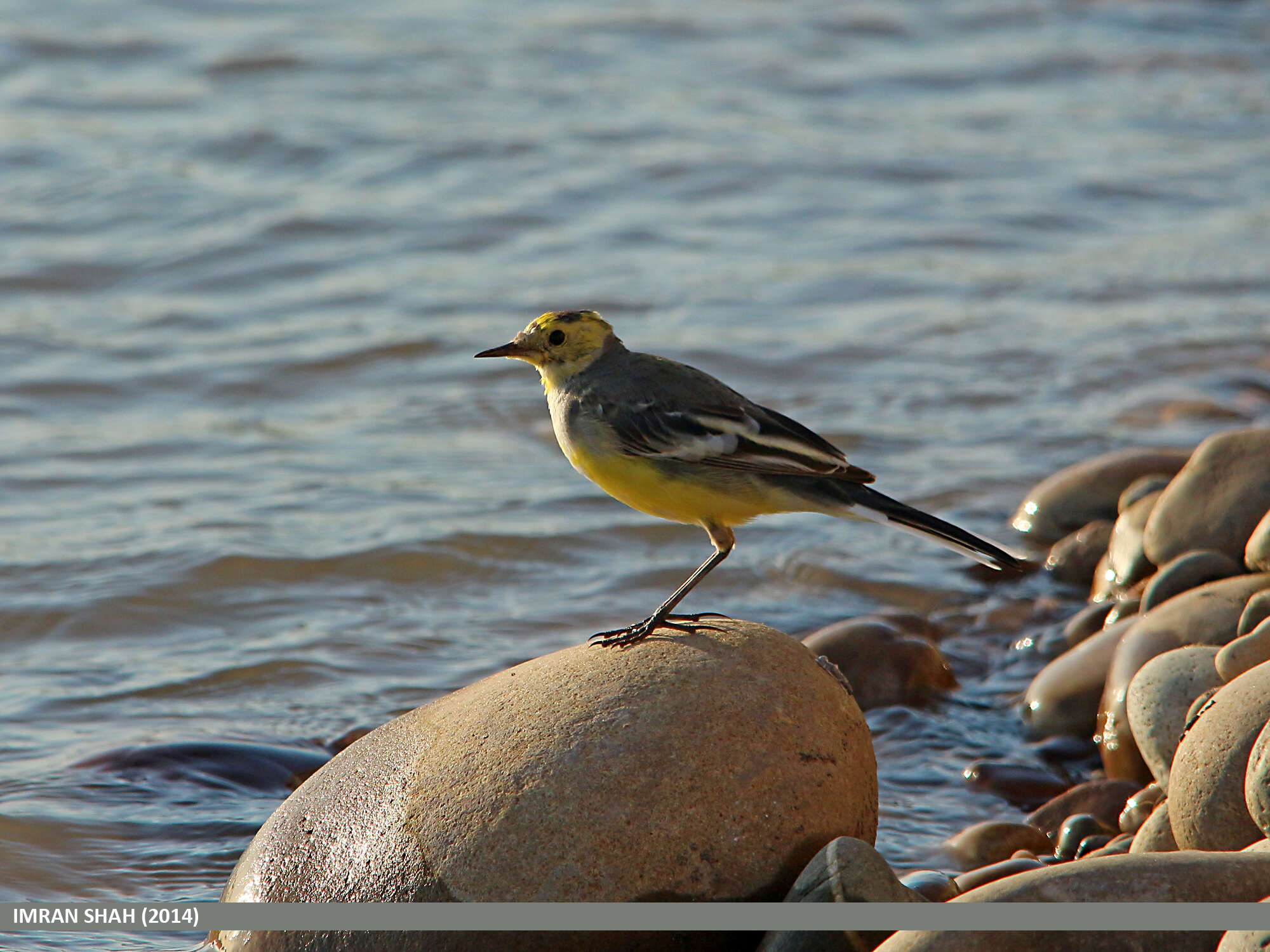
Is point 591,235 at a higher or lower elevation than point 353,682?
higher

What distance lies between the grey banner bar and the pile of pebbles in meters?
0.04

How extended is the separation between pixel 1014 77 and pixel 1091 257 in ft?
19.6

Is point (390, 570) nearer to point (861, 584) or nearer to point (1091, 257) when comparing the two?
point (861, 584)

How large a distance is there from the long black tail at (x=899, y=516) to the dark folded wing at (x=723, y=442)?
0.18ft

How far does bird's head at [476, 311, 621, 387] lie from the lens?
20.3 ft

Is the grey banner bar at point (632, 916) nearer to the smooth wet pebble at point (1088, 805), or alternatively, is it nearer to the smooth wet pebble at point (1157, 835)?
the smooth wet pebble at point (1157, 835)

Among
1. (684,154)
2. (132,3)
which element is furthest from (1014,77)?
(132,3)

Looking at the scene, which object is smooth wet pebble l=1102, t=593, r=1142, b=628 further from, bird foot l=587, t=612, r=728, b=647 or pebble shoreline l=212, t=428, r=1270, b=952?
bird foot l=587, t=612, r=728, b=647

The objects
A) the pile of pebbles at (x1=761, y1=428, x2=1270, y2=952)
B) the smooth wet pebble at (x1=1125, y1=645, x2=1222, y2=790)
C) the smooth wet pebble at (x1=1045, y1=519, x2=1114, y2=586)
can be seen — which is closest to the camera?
the pile of pebbles at (x1=761, y1=428, x2=1270, y2=952)

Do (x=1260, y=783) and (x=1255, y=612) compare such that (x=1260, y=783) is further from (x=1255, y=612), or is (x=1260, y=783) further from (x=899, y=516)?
(x=1255, y=612)

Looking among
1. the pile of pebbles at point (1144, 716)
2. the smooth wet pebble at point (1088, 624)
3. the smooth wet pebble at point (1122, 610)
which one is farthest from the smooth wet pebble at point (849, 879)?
the smooth wet pebble at point (1088, 624)

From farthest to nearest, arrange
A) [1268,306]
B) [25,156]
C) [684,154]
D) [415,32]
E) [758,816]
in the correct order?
[415,32], [684,154], [25,156], [1268,306], [758,816]

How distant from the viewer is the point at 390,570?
9.04m

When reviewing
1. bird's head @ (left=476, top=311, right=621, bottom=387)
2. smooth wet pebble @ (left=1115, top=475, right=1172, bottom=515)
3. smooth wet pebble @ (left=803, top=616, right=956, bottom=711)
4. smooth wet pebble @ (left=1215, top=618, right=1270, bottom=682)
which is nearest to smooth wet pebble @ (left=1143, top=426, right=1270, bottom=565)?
smooth wet pebble @ (left=1115, top=475, right=1172, bottom=515)
